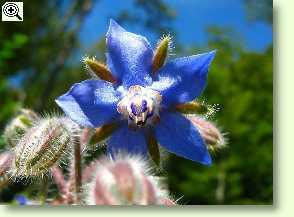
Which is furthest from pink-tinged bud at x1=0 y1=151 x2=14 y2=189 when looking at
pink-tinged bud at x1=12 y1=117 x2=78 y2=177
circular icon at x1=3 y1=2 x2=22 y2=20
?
circular icon at x1=3 y1=2 x2=22 y2=20

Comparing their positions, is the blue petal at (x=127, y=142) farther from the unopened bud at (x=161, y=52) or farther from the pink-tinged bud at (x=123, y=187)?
the pink-tinged bud at (x=123, y=187)

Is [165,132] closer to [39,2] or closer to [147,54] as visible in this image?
[147,54]

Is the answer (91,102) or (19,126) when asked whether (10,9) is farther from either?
(91,102)

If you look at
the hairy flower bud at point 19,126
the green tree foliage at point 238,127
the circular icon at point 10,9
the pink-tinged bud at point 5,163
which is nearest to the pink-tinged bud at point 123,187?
the pink-tinged bud at point 5,163

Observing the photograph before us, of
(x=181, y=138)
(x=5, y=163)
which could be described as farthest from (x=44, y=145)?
(x=181, y=138)

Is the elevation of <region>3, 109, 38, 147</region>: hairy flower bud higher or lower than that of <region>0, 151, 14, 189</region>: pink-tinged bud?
higher

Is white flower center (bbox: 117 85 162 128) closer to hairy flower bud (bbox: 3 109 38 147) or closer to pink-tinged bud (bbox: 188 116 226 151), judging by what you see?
pink-tinged bud (bbox: 188 116 226 151)

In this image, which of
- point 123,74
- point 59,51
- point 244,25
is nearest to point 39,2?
point 59,51
